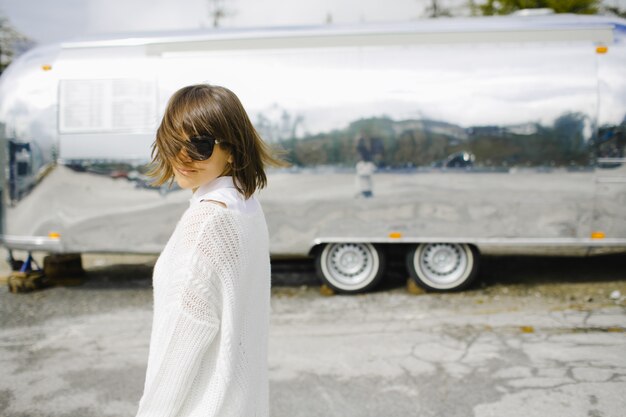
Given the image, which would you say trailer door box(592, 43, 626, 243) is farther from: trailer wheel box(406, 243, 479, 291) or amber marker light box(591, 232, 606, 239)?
trailer wheel box(406, 243, 479, 291)

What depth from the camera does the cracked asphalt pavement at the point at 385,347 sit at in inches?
171

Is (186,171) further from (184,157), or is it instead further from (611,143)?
(611,143)

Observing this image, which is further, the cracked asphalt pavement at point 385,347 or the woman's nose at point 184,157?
the cracked asphalt pavement at point 385,347

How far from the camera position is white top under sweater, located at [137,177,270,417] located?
1.56m

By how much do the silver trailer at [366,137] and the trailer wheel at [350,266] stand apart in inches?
0.7

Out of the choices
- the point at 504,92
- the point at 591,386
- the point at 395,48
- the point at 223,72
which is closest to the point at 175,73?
the point at 223,72

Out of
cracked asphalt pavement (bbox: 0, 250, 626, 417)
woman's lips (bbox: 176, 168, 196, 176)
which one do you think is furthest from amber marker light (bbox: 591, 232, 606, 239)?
woman's lips (bbox: 176, 168, 196, 176)

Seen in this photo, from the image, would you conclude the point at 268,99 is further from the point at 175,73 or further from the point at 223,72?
the point at 175,73

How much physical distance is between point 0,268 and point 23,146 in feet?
9.35

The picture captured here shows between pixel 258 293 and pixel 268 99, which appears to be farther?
pixel 268 99

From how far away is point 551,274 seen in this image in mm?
7707

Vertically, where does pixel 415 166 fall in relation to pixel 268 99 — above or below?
below

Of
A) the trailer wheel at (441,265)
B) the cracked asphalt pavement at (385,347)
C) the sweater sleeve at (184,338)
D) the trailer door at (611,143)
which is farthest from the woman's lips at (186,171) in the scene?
the trailer door at (611,143)

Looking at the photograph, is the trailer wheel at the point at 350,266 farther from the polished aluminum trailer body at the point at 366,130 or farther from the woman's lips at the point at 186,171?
the woman's lips at the point at 186,171
